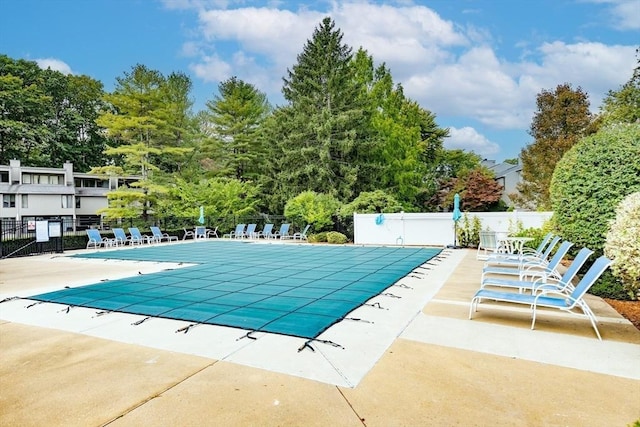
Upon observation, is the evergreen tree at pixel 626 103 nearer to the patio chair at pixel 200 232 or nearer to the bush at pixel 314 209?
the bush at pixel 314 209

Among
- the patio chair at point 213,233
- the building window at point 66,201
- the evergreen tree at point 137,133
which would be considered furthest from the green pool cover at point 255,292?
the building window at point 66,201

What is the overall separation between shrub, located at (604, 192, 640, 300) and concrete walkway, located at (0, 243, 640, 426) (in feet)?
1.83

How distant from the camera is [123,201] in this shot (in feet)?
63.4

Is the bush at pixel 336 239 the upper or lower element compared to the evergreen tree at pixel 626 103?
lower

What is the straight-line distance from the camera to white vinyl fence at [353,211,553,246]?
44.1 feet

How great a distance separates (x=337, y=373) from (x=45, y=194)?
3353 centimetres

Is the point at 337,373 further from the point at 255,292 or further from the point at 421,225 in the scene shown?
the point at 421,225

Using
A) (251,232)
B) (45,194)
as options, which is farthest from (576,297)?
(45,194)

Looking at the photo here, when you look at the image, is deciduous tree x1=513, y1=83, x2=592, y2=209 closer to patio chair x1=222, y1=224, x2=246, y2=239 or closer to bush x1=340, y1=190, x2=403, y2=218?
bush x1=340, y1=190, x2=403, y2=218

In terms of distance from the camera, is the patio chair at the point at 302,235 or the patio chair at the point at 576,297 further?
the patio chair at the point at 302,235

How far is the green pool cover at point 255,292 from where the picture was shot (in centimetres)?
472

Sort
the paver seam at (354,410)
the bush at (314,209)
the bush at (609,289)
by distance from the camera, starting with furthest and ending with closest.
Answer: the bush at (314,209)
the bush at (609,289)
the paver seam at (354,410)

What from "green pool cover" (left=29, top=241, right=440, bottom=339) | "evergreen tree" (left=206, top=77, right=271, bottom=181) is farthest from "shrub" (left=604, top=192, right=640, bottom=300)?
"evergreen tree" (left=206, top=77, right=271, bottom=181)

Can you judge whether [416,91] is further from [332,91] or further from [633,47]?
A: [633,47]
